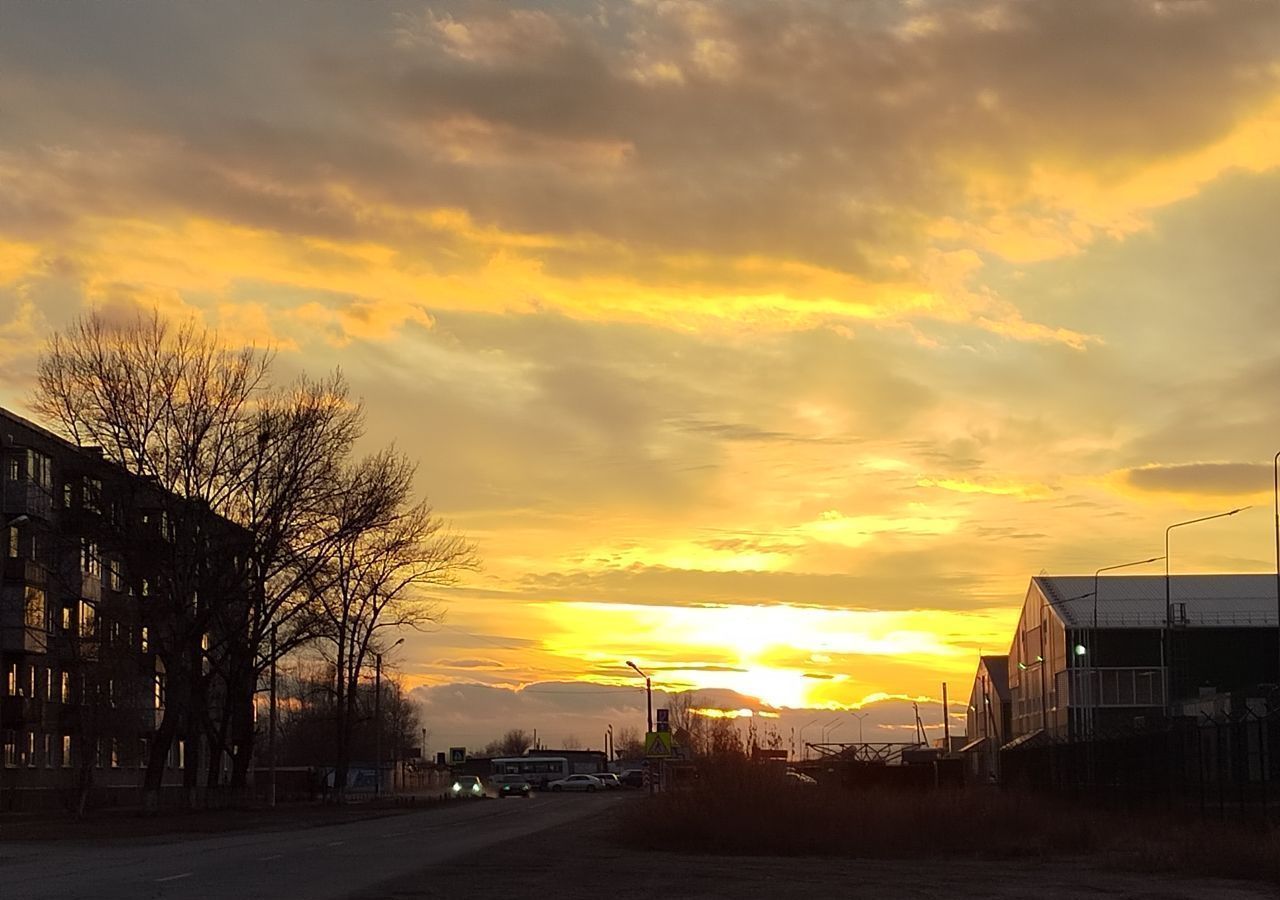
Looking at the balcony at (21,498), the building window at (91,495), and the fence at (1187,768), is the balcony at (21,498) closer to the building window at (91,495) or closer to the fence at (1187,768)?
the building window at (91,495)

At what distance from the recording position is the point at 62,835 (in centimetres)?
4359

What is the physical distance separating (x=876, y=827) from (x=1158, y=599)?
2734 inches

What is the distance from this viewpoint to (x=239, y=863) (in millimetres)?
28594

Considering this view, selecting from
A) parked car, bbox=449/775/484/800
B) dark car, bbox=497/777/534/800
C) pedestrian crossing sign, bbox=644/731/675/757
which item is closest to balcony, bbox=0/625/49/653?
pedestrian crossing sign, bbox=644/731/675/757

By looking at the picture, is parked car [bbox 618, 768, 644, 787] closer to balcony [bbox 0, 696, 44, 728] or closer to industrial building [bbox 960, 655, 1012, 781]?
industrial building [bbox 960, 655, 1012, 781]

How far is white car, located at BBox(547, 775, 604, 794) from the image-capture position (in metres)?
142

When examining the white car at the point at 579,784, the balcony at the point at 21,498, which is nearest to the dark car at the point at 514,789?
the white car at the point at 579,784

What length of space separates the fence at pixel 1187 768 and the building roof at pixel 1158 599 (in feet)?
141

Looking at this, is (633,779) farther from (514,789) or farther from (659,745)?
(659,745)

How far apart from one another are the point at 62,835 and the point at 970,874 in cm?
2762

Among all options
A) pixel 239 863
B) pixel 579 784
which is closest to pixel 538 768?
pixel 579 784

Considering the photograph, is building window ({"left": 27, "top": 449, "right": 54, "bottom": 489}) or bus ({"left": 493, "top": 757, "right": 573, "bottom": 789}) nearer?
building window ({"left": 27, "top": 449, "right": 54, "bottom": 489})

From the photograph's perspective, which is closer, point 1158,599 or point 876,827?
point 876,827

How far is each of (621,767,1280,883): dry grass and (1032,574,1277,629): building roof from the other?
192ft
